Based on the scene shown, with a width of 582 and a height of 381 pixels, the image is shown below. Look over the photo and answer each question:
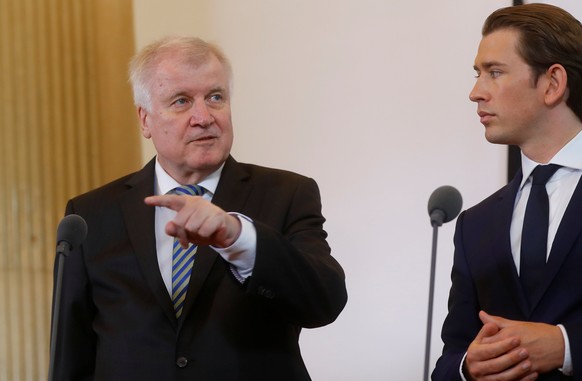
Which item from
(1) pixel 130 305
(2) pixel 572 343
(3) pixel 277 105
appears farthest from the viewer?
(3) pixel 277 105

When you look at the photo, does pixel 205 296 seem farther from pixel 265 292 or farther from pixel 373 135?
pixel 373 135

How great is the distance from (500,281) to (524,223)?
0.53 ft

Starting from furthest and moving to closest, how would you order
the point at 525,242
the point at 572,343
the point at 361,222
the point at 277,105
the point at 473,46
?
the point at 277,105, the point at 361,222, the point at 473,46, the point at 525,242, the point at 572,343

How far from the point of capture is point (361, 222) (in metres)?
4.52

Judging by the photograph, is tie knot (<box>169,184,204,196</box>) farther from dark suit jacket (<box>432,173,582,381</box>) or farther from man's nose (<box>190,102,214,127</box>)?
dark suit jacket (<box>432,173,582,381</box>)

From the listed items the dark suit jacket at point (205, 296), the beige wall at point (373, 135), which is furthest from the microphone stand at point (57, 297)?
the beige wall at point (373, 135)

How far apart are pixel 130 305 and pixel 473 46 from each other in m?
1.99

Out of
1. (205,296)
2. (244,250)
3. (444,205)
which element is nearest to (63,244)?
(205,296)

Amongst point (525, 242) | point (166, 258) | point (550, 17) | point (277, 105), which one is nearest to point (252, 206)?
point (166, 258)

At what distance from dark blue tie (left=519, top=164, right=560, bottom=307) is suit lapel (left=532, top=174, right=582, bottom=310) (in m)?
0.02

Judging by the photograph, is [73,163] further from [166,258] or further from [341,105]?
[166,258]

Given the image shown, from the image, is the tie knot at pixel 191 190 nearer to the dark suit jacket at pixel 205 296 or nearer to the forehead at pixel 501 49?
the dark suit jacket at pixel 205 296

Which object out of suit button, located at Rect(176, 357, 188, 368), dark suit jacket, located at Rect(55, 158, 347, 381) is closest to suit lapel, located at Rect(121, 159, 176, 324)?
dark suit jacket, located at Rect(55, 158, 347, 381)

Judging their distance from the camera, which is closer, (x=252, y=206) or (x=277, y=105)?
(x=252, y=206)
